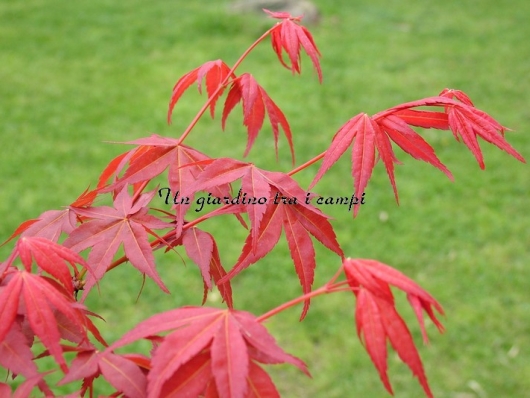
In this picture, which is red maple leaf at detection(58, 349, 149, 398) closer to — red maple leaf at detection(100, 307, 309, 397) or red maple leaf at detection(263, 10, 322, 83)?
red maple leaf at detection(100, 307, 309, 397)

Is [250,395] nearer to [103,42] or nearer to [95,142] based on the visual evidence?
[95,142]

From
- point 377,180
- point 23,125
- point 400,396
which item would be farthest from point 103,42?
point 400,396

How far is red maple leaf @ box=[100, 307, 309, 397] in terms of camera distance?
29.2 inches

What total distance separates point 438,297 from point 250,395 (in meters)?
2.54

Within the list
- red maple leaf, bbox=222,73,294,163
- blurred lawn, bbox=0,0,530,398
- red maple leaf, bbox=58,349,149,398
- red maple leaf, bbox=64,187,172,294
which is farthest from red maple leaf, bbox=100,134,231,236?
blurred lawn, bbox=0,0,530,398

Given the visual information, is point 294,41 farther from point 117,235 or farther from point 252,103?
point 117,235

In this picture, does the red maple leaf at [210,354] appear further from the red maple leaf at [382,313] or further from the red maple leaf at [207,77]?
the red maple leaf at [207,77]

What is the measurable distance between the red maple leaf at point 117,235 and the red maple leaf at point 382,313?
338 millimetres

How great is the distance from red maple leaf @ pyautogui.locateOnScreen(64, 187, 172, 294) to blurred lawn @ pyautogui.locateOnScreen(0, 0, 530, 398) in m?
1.75

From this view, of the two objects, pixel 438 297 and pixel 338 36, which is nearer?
pixel 438 297

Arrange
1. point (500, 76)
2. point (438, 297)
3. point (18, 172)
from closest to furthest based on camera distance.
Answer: point (438, 297), point (18, 172), point (500, 76)

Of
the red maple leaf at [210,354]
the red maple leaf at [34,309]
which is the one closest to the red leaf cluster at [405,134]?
the red maple leaf at [210,354]

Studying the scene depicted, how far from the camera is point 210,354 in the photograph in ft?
2.57

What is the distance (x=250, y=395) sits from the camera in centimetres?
77
